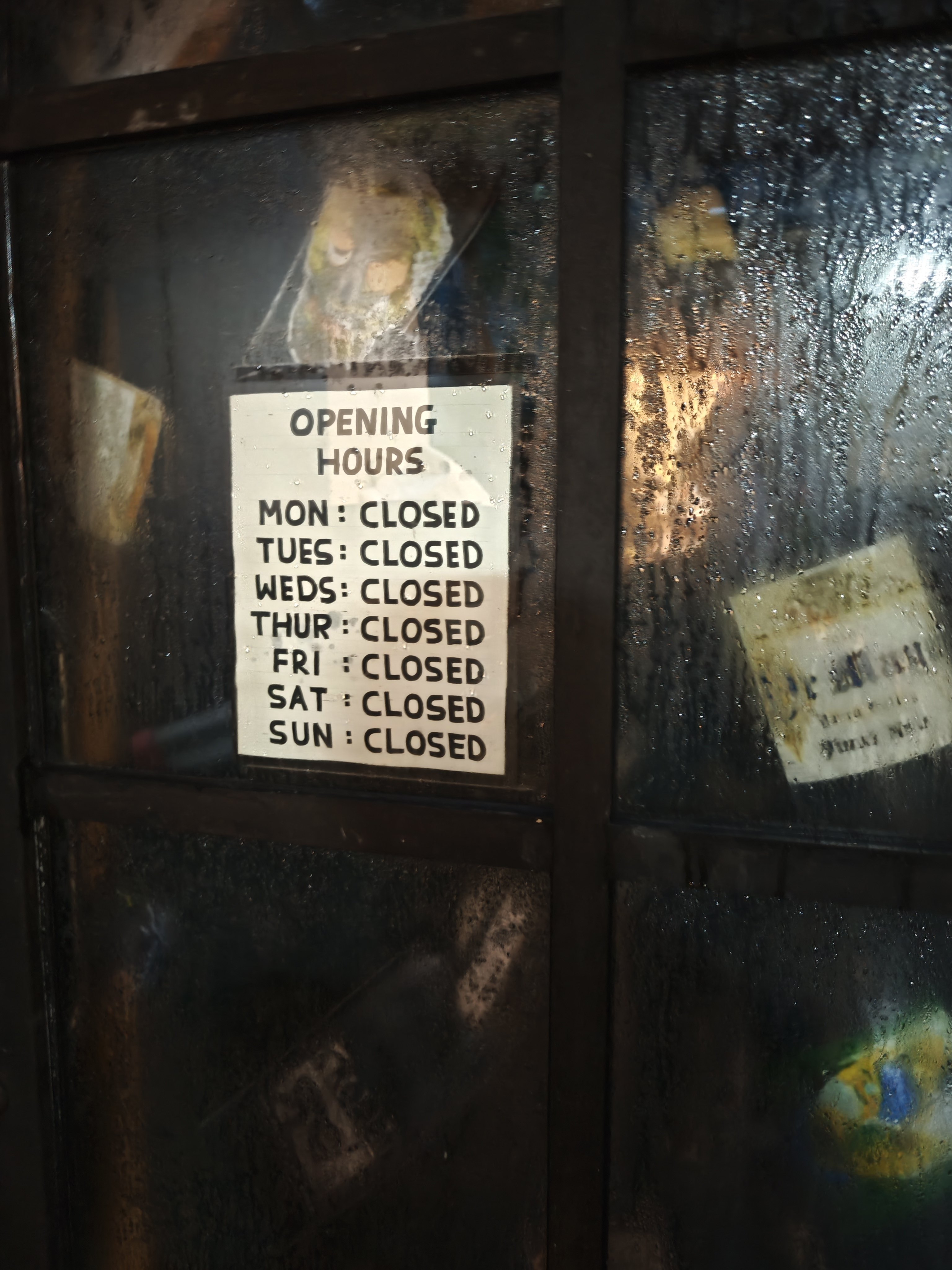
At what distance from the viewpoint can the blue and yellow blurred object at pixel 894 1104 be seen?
4.22 feet

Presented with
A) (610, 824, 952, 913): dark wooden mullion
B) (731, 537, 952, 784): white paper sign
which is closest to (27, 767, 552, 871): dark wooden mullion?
(610, 824, 952, 913): dark wooden mullion

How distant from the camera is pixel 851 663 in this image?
126cm

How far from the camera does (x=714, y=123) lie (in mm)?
1252

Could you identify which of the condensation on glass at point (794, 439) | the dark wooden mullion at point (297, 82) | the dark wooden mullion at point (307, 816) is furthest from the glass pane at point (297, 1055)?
the dark wooden mullion at point (297, 82)

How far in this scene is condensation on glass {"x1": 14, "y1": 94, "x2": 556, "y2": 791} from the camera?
4.43ft

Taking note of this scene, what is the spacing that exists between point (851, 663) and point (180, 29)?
56.5 inches

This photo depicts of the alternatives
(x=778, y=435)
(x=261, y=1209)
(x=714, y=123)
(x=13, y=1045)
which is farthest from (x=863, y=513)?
(x=13, y=1045)

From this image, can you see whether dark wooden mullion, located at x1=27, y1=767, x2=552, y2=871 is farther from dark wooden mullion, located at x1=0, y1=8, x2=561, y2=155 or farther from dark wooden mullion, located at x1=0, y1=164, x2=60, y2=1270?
dark wooden mullion, located at x1=0, y1=8, x2=561, y2=155

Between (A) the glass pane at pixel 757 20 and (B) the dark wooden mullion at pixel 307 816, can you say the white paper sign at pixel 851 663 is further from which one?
(A) the glass pane at pixel 757 20

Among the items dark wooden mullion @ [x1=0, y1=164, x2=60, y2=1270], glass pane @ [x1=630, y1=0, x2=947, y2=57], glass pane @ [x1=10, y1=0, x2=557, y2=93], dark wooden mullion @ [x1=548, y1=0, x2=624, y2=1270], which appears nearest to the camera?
glass pane @ [x1=630, y1=0, x2=947, y2=57]

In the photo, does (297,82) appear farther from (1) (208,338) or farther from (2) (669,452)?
(2) (669,452)

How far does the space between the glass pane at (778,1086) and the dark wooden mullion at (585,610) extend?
0.17ft

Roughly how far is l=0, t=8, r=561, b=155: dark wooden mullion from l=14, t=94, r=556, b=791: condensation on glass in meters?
0.04

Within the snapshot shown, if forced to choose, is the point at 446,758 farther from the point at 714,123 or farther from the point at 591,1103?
the point at 714,123
